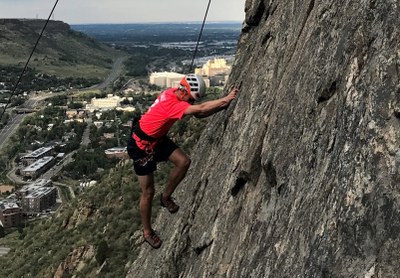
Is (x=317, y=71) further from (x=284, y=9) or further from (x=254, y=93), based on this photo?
(x=284, y=9)

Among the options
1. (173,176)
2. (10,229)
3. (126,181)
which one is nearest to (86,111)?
(10,229)

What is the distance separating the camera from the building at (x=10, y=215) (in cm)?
6469

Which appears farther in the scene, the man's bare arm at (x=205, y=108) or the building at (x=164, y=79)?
the building at (x=164, y=79)

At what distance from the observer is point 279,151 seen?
5543 millimetres

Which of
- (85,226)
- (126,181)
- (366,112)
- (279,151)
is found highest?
(366,112)

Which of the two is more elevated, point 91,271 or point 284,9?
point 284,9

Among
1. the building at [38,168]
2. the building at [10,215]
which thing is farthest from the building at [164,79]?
the building at [10,215]

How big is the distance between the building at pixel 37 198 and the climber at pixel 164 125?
2561 inches

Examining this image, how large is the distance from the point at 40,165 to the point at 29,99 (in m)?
68.1

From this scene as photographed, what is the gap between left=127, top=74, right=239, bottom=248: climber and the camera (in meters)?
7.06

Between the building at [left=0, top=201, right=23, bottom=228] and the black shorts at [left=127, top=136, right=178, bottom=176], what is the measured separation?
62285 millimetres

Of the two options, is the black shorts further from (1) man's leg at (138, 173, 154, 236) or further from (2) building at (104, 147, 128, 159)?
(2) building at (104, 147, 128, 159)

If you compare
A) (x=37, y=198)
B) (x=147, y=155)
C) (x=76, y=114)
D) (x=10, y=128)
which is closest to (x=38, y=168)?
(x=37, y=198)

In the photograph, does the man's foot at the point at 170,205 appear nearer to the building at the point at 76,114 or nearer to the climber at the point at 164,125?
the climber at the point at 164,125
